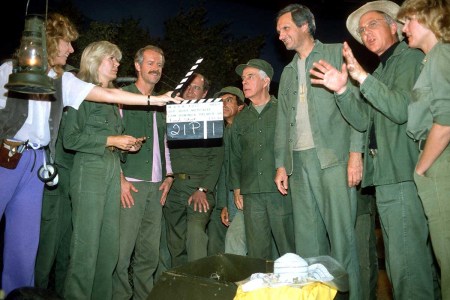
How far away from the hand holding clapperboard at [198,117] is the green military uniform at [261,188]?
0.96 meters

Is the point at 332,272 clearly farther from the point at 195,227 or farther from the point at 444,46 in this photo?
the point at 195,227

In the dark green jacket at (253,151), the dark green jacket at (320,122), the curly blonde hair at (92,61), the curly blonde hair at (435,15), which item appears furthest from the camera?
the dark green jacket at (253,151)

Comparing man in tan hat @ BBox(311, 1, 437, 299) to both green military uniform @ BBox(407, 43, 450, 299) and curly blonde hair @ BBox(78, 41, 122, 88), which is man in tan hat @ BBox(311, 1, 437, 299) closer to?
green military uniform @ BBox(407, 43, 450, 299)

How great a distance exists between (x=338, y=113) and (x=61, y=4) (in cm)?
588

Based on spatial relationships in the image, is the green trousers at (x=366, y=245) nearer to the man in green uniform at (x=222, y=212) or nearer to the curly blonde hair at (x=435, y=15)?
Answer: the man in green uniform at (x=222, y=212)

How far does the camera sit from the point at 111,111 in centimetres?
476

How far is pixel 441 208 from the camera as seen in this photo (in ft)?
9.95

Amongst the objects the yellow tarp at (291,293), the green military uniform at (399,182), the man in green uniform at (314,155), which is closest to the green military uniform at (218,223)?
the man in green uniform at (314,155)

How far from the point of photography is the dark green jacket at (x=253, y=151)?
17.2ft

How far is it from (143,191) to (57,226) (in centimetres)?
95

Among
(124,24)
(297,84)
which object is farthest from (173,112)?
(124,24)

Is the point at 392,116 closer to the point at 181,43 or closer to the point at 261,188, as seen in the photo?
the point at 261,188

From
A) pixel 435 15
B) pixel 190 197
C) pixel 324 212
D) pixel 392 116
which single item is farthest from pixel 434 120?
pixel 190 197

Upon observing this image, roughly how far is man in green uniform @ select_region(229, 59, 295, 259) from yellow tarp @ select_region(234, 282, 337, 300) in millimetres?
2069
